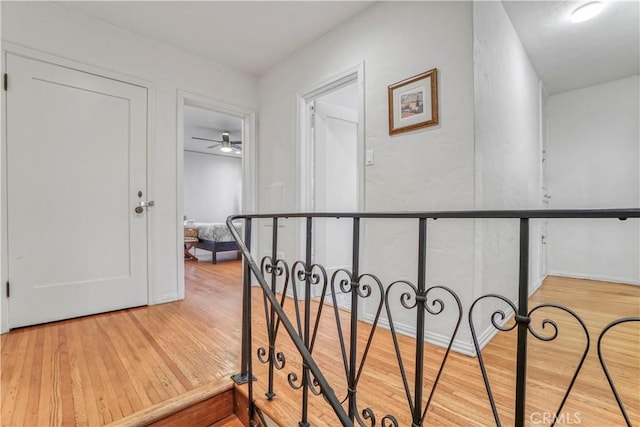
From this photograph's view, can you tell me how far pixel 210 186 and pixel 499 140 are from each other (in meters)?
6.41

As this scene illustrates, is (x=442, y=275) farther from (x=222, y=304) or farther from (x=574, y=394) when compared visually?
(x=222, y=304)

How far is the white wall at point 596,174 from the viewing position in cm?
349

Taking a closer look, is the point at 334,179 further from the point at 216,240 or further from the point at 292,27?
the point at 216,240

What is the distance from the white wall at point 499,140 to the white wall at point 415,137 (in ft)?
0.24

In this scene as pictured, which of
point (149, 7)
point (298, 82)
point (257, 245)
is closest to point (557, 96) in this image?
point (298, 82)

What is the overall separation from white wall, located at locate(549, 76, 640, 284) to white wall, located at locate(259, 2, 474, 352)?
10.0 ft

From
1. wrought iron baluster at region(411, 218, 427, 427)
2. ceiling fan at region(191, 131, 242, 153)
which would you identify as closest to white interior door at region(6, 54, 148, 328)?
wrought iron baluster at region(411, 218, 427, 427)

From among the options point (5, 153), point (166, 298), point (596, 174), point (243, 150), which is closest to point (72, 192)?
point (5, 153)

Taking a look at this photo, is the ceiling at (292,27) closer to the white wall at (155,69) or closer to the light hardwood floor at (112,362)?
the white wall at (155,69)

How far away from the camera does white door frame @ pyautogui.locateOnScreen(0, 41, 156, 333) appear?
6.90ft

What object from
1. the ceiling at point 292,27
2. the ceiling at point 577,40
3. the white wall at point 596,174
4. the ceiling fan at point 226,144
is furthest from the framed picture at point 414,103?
the ceiling fan at point 226,144

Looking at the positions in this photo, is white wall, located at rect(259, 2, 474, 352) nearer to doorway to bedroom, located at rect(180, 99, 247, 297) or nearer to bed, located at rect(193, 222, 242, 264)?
doorway to bedroom, located at rect(180, 99, 247, 297)

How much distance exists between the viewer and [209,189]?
725 cm

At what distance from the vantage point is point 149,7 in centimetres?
235
